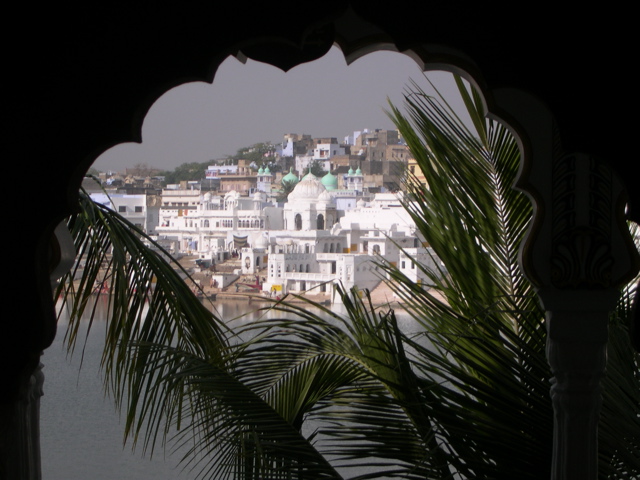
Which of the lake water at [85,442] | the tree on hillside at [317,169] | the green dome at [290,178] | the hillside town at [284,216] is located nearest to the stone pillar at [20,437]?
the lake water at [85,442]

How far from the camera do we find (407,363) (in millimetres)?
1190

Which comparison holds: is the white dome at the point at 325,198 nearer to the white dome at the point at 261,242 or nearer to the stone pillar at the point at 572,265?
the white dome at the point at 261,242

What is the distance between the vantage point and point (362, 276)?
1536cm

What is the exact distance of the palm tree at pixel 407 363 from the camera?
1.19 metres

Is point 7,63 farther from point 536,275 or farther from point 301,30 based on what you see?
point 536,275

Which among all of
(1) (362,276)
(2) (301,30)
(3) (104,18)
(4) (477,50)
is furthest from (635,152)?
(1) (362,276)

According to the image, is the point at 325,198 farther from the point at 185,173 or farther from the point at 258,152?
the point at 258,152

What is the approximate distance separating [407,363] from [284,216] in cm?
2267

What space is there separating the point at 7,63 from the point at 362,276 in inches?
579

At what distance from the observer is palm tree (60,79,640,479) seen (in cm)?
119

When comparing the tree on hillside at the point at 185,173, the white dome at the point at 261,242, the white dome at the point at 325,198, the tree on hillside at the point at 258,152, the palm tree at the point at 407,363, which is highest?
the tree on hillside at the point at 258,152

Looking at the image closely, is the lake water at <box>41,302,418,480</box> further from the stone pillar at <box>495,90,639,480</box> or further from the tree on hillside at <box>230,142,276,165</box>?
the tree on hillside at <box>230,142,276,165</box>

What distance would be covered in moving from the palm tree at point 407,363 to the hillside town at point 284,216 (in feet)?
35.5

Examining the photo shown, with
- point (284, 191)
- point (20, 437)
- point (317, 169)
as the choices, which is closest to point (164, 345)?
point (20, 437)
